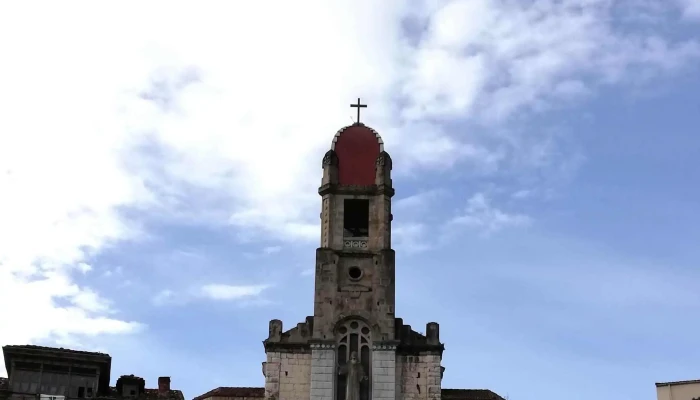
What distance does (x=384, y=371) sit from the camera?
46.8 meters

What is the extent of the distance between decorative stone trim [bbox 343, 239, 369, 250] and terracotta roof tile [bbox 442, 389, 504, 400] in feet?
27.4

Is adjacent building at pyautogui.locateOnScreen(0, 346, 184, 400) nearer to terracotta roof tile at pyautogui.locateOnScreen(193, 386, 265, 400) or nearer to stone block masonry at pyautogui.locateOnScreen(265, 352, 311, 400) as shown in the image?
terracotta roof tile at pyautogui.locateOnScreen(193, 386, 265, 400)

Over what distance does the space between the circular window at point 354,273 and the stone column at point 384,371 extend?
350 centimetres

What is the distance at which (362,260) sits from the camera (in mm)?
48875

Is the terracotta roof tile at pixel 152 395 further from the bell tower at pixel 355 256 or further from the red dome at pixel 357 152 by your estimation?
the red dome at pixel 357 152

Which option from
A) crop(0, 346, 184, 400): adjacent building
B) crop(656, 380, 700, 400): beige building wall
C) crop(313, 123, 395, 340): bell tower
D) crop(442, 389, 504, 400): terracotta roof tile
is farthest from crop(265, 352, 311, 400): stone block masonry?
crop(656, 380, 700, 400): beige building wall

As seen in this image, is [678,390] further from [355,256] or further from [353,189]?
[353,189]

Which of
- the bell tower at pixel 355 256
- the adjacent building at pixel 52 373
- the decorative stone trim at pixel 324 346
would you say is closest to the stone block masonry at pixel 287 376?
the decorative stone trim at pixel 324 346

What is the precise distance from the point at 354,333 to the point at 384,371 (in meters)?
2.34

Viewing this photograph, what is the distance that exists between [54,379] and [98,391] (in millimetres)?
2304

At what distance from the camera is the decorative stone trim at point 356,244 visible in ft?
162

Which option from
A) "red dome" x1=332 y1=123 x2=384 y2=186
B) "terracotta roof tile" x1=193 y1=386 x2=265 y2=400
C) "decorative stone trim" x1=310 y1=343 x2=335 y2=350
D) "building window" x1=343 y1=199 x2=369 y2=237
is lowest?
"terracotta roof tile" x1=193 y1=386 x2=265 y2=400

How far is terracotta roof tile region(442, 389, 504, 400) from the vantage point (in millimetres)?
49125

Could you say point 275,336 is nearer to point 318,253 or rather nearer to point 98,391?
point 318,253
